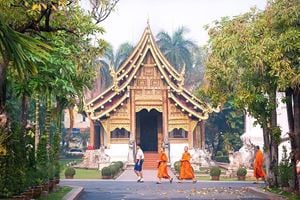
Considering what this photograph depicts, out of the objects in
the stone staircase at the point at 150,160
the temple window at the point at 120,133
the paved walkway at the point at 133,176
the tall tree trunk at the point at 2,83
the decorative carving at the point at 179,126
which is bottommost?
the paved walkway at the point at 133,176

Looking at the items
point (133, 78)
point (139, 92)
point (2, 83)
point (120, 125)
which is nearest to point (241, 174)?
point (120, 125)

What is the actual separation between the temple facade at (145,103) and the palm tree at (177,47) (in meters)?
22.1

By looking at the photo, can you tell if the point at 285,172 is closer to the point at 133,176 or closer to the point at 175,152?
the point at 133,176

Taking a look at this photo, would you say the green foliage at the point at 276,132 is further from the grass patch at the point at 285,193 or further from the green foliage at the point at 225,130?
the green foliage at the point at 225,130

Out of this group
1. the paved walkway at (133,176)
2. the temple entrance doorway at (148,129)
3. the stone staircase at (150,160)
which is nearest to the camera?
the paved walkway at (133,176)

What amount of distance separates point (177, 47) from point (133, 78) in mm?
23964

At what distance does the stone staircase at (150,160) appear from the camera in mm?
36906

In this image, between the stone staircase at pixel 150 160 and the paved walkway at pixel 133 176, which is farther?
the stone staircase at pixel 150 160

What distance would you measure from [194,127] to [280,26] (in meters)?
24.2

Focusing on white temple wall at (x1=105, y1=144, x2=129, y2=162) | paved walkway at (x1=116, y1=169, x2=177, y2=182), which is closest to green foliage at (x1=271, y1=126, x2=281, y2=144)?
paved walkway at (x1=116, y1=169, x2=177, y2=182)

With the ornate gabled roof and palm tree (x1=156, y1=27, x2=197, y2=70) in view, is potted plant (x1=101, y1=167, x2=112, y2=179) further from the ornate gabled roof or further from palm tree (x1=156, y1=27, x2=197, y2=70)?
palm tree (x1=156, y1=27, x2=197, y2=70)

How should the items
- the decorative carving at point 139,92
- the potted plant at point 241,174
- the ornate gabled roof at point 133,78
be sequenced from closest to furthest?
the potted plant at point 241,174 < the ornate gabled roof at point 133,78 < the decorative carving at point 139,92

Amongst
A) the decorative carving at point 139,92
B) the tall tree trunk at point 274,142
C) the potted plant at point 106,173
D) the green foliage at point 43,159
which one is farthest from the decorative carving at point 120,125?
the green foliage at point 43,159

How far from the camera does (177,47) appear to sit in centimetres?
5984
